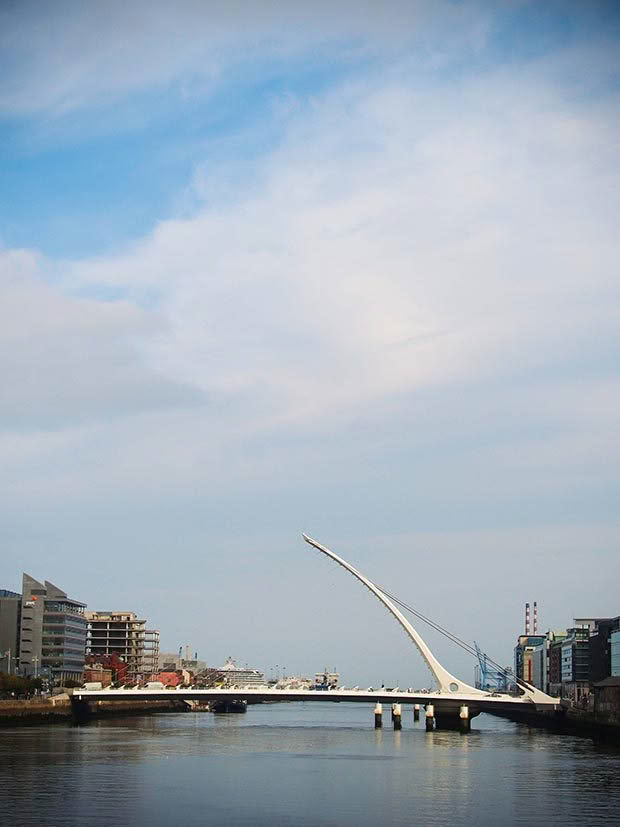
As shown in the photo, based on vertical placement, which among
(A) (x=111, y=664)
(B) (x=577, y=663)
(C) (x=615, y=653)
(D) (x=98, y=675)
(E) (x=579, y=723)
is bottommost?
(E) (x=579, y=723)

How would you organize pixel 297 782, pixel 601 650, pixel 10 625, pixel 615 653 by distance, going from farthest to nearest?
pixel 601 650
pixel 10 625
pixel 615 653
pixel 297 782

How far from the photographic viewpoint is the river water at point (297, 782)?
33.1 metres

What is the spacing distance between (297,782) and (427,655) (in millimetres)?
40853

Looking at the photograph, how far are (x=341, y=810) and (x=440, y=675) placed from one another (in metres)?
46.8

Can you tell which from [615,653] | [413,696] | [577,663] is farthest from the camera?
[577,663]

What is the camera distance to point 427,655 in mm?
82125

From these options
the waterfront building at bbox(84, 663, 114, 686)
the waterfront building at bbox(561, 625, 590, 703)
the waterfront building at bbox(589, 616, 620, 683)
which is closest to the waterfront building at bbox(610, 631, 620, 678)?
the waterfront building at bbox(589, 616, 620, 683)

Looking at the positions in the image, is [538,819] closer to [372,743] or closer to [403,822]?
[403,822]

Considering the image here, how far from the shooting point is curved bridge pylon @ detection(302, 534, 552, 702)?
80500 millimetres

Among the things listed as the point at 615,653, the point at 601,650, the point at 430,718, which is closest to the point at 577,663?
the point at 601,650

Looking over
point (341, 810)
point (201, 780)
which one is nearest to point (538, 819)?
point (341, 810)

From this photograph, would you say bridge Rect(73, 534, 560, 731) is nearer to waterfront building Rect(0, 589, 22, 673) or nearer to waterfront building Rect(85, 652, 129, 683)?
waterfront building Rect(0, 589, 22, 673)

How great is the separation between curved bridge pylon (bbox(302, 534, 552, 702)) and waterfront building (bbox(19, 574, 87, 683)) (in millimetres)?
43908

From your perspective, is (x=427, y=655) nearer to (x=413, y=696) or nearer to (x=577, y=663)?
(x=413, y=696)
